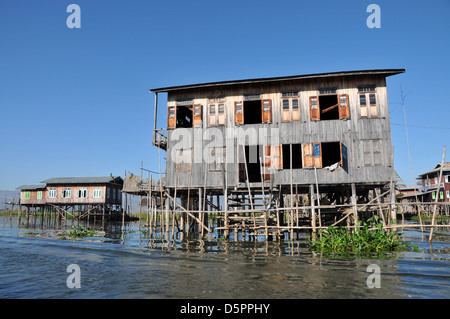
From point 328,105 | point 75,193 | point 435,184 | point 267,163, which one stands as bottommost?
point 75,193

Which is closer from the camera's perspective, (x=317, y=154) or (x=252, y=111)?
(x=317, y=154)

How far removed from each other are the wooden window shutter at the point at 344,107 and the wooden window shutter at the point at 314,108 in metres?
1.27

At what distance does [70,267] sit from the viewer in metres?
10.4

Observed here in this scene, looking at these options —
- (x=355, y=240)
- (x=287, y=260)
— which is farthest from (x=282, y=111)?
(x=287, y=260)

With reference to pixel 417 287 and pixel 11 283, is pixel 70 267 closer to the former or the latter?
pixel 11 283

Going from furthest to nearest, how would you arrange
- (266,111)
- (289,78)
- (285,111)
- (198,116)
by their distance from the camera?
(198,116), (266,111), (285,111), (289,78)

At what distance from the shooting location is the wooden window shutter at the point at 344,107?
18.2m

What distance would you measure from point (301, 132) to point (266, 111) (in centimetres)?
248

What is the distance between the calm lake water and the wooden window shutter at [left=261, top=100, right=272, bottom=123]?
8.54 m

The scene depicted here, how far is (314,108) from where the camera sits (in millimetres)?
18594

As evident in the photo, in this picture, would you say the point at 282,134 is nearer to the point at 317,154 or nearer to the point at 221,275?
the point at 317,154

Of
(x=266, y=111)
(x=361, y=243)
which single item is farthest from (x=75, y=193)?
(x=361, y=243)
